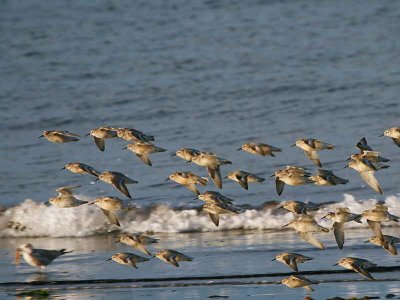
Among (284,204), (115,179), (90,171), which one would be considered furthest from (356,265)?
(90,171)

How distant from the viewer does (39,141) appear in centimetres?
2297

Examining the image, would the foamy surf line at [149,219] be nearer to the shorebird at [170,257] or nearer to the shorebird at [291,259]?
the shorebird at [170,257]

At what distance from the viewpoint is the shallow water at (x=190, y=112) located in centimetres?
1485

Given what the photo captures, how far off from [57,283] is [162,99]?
1320 cm

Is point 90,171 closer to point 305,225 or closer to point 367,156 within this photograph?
point 305,225

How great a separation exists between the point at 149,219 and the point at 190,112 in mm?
7475

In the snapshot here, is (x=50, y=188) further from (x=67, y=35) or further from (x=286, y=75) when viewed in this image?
(x=67, y=35)

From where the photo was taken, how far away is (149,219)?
17734 mm

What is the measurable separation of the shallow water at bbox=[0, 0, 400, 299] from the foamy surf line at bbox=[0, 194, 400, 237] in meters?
0.03

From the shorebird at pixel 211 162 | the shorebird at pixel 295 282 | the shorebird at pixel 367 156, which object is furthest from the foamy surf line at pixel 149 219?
the shorebird at pixel 295 282

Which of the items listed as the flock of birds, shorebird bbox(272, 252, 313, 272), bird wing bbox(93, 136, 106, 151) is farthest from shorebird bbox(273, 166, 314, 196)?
bird wing bbox(93, 136, 106, 151)

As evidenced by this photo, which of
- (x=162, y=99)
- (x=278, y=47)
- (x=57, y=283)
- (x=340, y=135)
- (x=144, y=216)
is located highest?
(x=278, y=47)

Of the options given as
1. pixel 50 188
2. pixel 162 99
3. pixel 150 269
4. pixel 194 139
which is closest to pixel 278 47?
pixel 162 99

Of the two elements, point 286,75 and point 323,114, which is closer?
point 323,114
